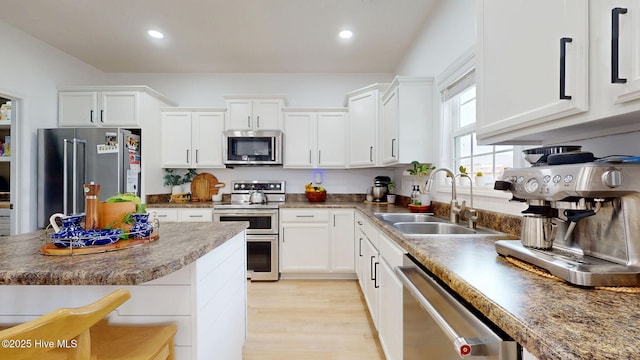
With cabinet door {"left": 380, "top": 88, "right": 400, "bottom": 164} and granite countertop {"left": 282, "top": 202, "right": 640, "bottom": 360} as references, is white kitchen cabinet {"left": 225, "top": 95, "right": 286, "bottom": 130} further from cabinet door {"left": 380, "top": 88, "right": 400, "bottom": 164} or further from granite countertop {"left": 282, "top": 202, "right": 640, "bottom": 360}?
granite countertop {"left": 282, "top": 202, "right": 640, "bottom": 360}

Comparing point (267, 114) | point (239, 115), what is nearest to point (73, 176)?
point (239, 115)

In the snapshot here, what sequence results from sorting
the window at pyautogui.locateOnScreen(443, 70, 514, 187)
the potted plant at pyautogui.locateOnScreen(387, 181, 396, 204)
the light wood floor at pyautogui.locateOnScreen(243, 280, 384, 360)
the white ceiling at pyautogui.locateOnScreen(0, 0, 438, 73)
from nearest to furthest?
the window at pyautogui.locateOnScreen(443, 70, 514, 187) < the light wood floor at pyautogui.locateOnScreen(243, 280, 384, 360) < the white ceiling at pyautogui.locateOnScreen(0, 0, 438, 73) < the potted plant at pyautogui.locateOnScreen(387, 181, 396, 204)

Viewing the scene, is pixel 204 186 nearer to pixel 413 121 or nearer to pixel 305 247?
pixel 305 247

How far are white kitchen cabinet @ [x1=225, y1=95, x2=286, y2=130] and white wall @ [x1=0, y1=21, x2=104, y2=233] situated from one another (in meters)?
1.92

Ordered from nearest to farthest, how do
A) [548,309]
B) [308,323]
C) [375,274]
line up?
[548,309] < [375,274] < [308,323]

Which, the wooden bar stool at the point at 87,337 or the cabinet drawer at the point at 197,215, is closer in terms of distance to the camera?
the wooden bar stool at the point at 87,337

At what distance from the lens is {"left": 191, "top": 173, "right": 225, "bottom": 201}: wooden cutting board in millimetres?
3840

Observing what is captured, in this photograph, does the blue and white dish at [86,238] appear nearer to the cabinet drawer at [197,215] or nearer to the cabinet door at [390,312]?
the cabinet door at [390,312]

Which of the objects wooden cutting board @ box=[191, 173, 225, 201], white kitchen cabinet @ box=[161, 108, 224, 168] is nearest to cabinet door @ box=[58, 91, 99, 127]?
white kitchen cabinet @ box=[161, 108, 224, 168]

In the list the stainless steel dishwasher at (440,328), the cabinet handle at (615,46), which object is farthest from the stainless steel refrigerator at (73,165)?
the cabinet handle at (615,46)

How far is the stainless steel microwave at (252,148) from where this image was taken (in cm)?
352

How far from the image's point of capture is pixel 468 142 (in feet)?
7.14

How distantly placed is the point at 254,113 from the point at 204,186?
124 cm

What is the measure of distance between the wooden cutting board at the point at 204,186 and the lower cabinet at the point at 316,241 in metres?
1.20
